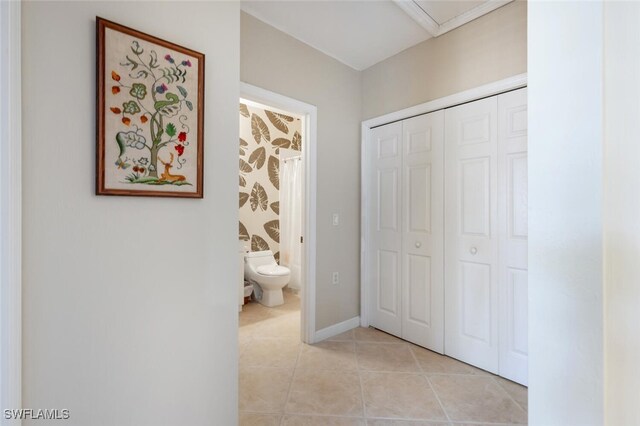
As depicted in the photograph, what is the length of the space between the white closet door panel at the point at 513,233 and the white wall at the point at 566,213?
1.79 meters

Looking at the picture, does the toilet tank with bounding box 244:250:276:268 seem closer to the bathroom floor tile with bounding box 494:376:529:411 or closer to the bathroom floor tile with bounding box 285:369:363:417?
the bathroom floor tile with bounding box 285:369:363:417

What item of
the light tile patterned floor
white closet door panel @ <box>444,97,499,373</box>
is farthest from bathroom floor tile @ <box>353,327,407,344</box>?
white closet door panel @ <box>444,97,499,373</box>

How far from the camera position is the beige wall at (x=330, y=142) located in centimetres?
222

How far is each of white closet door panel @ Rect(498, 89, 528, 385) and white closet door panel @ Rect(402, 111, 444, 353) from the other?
1.39 ft

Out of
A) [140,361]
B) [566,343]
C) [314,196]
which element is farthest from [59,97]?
[314,196]

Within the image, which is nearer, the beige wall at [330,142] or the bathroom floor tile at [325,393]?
the bathroom floor tile at [325,393]

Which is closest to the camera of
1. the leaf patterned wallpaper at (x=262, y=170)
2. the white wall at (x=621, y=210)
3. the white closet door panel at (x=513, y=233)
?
the white wall at (x=621, y=210)

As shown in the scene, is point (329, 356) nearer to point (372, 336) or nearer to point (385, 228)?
point (372, 336)

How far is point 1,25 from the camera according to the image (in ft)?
2.66

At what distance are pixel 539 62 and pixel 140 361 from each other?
145 centimetres

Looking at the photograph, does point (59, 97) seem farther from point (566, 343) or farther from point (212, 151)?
point (566, 343)

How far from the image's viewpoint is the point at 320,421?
1548mm

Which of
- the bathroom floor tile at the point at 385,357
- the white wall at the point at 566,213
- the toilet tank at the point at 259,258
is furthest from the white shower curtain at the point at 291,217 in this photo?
the white wall at the point at 566,213

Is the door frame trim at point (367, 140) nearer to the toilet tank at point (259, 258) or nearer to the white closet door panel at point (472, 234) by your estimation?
the white closet door panel at point (472, 234)
